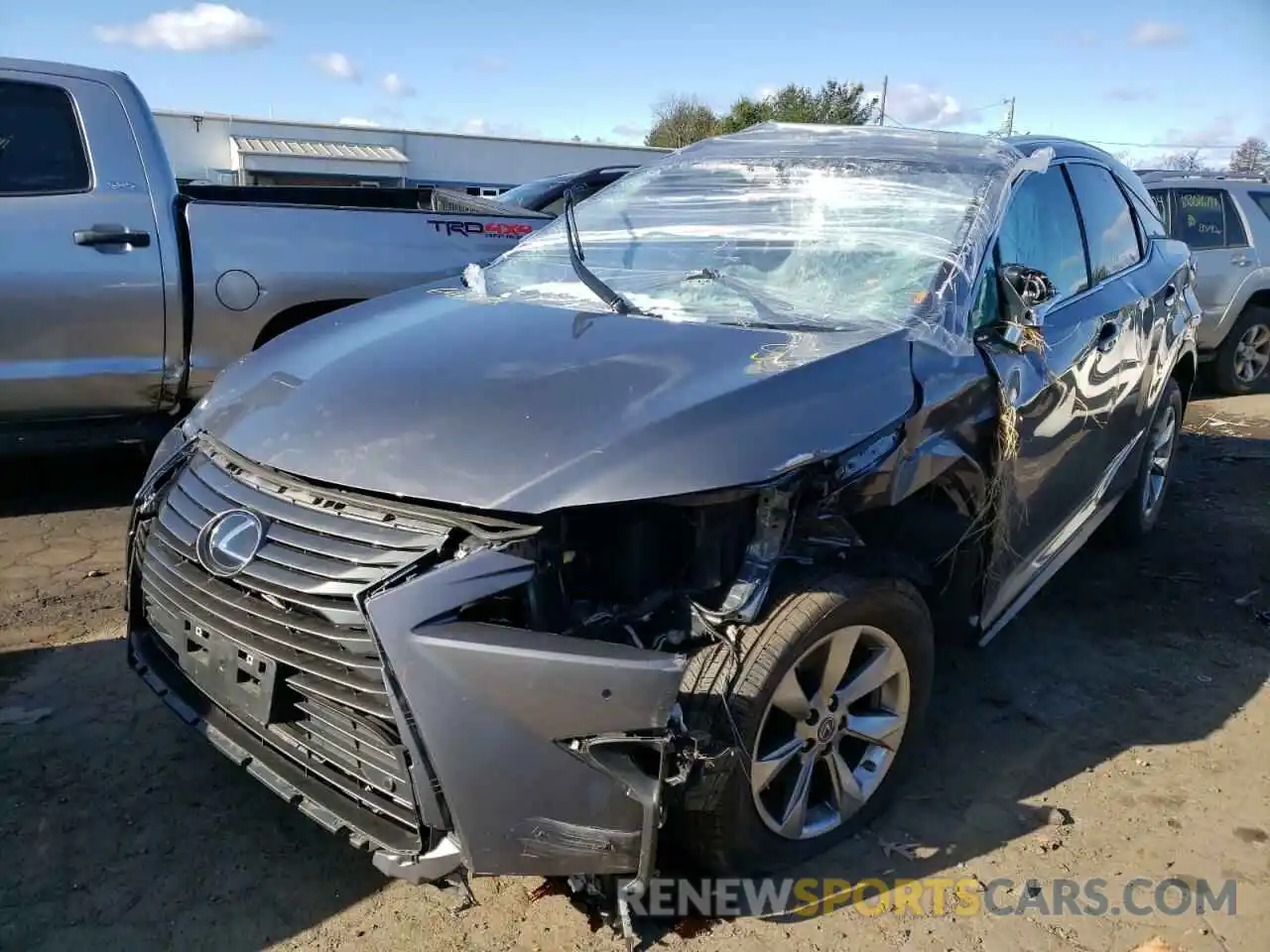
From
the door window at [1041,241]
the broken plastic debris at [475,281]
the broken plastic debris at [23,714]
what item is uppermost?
the door window at [1041,241]

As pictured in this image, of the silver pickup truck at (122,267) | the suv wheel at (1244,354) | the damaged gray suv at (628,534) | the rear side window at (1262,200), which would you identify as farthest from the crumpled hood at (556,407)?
the rear side window at (1262,200)

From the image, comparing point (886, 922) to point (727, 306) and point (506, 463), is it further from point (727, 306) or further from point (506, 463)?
point (727, 306)

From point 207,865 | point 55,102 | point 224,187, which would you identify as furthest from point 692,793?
point 224,187

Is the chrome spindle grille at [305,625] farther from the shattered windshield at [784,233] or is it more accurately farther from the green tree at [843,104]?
the green tree at [843,104]

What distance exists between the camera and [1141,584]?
4.55m

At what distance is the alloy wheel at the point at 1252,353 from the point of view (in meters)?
8.71

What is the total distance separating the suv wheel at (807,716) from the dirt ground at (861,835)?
17cm

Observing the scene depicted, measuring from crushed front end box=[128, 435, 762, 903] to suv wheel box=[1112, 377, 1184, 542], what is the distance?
309 centimetres

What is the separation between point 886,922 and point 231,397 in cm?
218

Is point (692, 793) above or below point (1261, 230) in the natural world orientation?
below

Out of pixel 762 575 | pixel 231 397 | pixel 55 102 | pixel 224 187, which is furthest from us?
pixel 224 187

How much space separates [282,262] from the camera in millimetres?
4738

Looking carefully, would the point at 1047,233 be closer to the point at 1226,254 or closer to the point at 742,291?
the point at 742,291

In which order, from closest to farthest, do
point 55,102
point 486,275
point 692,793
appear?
1. point 692,793
2. point 486,275
3. point 55,102
